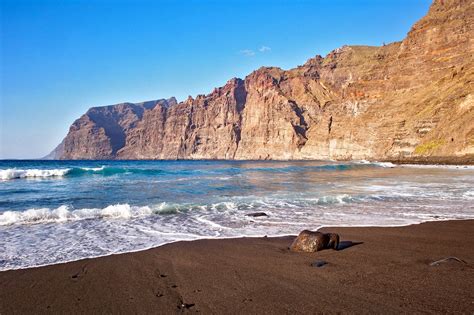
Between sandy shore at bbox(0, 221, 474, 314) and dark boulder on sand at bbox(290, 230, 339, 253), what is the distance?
0.17 m

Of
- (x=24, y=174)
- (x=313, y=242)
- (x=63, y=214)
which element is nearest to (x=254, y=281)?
(x=313, y=242)

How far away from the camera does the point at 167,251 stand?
6719 mm

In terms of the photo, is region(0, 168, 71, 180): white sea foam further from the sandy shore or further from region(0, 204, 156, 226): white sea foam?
the sandy shore

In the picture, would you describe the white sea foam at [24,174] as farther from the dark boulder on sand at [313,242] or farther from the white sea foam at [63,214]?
the dark boulder on sand at [313,242]

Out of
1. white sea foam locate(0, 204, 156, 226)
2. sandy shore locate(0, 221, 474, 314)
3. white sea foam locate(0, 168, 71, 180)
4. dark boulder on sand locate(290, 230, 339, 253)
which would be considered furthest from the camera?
white sea foam locate(0, 168, 71, 180)

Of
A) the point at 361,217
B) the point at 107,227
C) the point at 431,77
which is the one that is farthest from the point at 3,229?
the point at 431,77

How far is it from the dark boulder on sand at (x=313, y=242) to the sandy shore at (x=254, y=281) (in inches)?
6.8

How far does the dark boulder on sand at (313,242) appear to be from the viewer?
6457mm

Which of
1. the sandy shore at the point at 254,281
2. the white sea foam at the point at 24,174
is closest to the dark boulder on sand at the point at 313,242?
the sandy shore at the point at 254,281

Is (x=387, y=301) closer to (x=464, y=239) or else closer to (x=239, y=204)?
(x=464, y=239)

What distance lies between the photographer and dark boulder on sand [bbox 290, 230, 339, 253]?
21.2 ft

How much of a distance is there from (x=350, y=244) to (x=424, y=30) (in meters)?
119

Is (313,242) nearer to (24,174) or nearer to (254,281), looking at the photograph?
(254,281)

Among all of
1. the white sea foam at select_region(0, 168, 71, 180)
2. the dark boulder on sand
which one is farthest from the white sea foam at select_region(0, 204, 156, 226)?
the white sea foam at select_region(0, 168, 71, 180)
